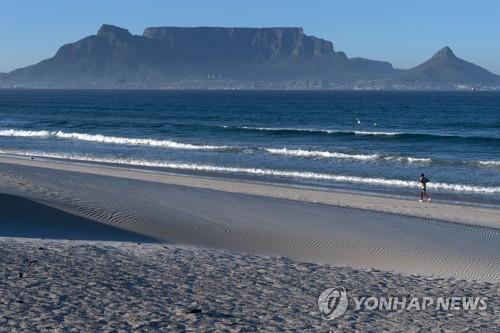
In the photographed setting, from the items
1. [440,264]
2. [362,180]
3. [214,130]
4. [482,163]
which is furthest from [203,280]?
[214,130]

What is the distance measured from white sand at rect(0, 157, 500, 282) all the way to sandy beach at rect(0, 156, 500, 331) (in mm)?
40

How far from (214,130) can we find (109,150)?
53.7 feet

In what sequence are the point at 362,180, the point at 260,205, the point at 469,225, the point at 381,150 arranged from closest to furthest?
the point at 469,225, the point at 260,205, the point at 362,180, the point at 381,150

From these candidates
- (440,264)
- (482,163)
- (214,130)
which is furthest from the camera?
(214,130)

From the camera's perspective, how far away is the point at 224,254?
1295cm

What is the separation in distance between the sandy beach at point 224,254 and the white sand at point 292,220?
4cm

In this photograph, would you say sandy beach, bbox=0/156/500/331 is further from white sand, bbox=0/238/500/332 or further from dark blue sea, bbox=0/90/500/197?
dark blue sea, bbox=0/90/500/197

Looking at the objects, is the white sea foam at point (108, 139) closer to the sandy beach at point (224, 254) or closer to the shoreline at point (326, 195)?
the shoreline at point (326, 195)

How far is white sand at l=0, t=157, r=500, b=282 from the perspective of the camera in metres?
14.1

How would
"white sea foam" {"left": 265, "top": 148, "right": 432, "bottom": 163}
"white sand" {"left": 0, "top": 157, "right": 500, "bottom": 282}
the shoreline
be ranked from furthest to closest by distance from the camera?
"white sea foam" {"left": 265, "top": 148, "right": 432, "bottom": 163}, the shoreline, "white sand" {"left": 0, "top": 157, "right": 500, "bottom": 282}

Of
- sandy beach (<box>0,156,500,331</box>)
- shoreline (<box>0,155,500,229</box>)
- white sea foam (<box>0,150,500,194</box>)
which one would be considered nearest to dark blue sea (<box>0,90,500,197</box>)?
white sea foam (<box>0,150,500,194</box>)

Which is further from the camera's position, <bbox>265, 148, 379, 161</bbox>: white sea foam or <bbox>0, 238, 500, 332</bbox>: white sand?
<bbox>265, 148, 379, 161</bbox>: white sea foam

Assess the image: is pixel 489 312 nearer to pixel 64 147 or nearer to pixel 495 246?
pixel 495 246

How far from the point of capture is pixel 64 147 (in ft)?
144
